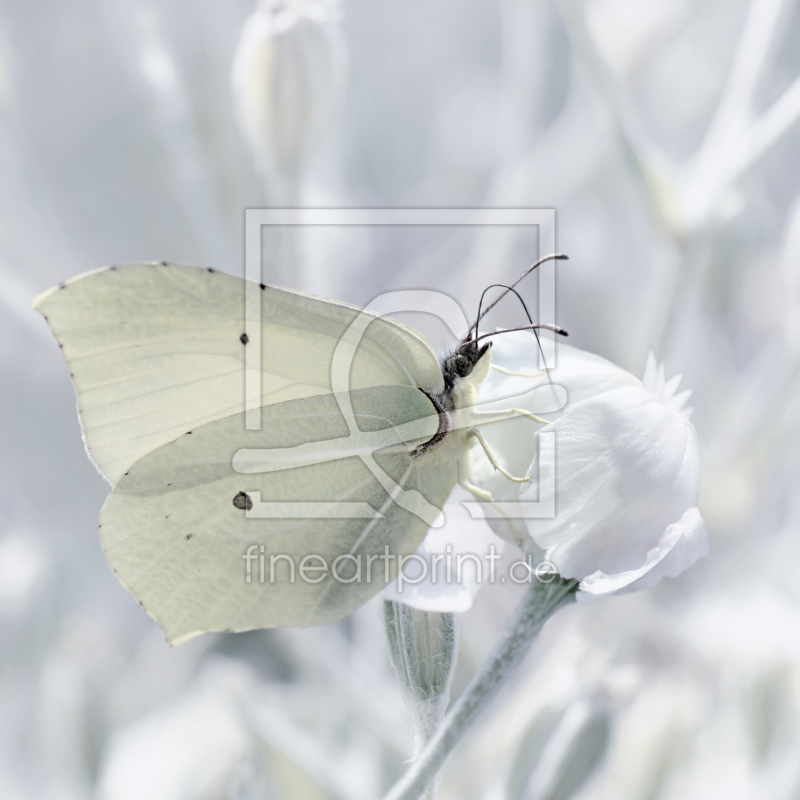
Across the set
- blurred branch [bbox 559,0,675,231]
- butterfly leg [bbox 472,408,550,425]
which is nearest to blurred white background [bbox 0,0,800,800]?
blurred branch [bbox 559,0,675,231]

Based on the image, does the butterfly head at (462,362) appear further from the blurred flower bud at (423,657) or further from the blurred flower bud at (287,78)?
the blurred flower bud at (287,78)

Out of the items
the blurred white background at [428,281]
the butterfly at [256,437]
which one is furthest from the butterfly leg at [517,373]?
the blurred white background at [428,281]

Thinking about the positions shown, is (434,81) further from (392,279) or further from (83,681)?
(83,681)

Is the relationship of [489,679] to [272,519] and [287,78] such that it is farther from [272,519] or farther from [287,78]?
[287,78]

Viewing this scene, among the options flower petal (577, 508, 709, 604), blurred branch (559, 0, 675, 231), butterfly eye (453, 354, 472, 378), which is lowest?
flower petal (577, 508, 709, 604)

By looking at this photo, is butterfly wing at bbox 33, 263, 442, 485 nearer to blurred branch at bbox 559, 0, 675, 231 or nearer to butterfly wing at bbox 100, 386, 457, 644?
butterfly wing at bbox 100, 386, 457, 644

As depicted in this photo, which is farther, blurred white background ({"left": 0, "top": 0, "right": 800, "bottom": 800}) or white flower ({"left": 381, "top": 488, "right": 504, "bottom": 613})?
blurred white background ({"left": 0, "top": 0, "right": 800, "bottom": 800})

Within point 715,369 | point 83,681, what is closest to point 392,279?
point 715,369
